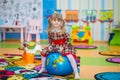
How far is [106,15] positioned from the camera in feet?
23.1

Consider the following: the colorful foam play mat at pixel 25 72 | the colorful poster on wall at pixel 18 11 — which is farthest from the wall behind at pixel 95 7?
the colorful foam play mat at pixel 25 72

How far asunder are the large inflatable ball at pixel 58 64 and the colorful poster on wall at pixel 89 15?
4.37m

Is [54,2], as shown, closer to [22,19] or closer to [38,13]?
[38,13]

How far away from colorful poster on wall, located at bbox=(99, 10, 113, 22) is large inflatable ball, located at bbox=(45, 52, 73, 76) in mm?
4399

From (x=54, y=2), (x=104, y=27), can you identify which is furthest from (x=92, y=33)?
(x=54, y=2)

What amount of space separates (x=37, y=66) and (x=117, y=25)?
12.7 feet

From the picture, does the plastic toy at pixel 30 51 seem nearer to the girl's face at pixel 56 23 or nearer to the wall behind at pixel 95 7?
the girl's face at pixel 56 23

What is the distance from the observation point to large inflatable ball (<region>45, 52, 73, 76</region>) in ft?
9.31

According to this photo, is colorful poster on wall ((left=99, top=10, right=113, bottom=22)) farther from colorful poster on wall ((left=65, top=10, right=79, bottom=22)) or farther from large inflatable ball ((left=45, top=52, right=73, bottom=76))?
large inflatable ball ((left=45, top=52, right=73, bottom=76))

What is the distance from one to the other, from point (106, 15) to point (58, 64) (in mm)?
4505

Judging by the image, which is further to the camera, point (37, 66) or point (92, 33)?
point (92, 33)

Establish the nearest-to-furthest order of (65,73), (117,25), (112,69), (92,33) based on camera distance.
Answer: (65,73), (112,69), (117,25), (92,33)

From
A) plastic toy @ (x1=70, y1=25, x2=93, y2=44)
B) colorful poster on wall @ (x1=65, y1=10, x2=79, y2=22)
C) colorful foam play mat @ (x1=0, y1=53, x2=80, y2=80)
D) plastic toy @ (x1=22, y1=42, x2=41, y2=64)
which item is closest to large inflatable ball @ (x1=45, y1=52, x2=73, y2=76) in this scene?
colorful foam play mat @ (x1=0, y1=53, x2=80, y2=80)

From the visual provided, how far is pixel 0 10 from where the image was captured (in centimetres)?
730
